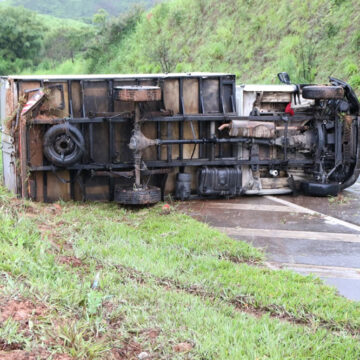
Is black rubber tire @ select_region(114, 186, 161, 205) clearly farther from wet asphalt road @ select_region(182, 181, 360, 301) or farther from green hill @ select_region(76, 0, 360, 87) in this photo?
green hill @ select_region(76, 0, 360, 87)

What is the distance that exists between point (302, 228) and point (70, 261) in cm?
385

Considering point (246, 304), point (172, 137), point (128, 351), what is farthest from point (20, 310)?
point (172, 137)

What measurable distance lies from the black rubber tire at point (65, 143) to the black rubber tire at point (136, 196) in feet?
3.01

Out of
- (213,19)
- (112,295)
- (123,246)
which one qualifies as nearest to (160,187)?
(123,246)

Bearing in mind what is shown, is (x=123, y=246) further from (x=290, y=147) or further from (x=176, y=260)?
(x=290, y=147)

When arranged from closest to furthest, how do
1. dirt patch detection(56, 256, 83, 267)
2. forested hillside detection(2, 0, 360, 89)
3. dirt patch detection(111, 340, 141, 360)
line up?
1. dirt patch detection(111, 340, 141, 360)
2. dirt patch detection(56, 256, 83, 267)
3. forested hillside detection(2, 0, 360, 89)

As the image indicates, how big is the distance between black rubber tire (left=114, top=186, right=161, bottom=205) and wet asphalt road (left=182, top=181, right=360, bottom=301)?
67 cm

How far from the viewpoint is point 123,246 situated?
657cm

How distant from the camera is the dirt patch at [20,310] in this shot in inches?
154

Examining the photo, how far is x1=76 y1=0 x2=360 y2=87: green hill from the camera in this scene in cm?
1969

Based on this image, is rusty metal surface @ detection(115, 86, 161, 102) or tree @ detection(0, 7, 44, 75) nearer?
rusty metal surface @ detection(115, 86, 161, 102)

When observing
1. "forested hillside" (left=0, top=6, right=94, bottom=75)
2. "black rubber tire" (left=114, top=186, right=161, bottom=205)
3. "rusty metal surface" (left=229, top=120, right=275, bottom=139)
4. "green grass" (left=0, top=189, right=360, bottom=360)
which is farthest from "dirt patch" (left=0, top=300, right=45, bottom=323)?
"forested hillside" (left=0, top=6, right=94, bottom=75)

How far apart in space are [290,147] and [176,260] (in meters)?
4.92

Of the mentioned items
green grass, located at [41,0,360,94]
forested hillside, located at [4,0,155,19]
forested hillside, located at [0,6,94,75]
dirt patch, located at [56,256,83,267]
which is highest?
forested hillside, located at [4,0,155,19]
